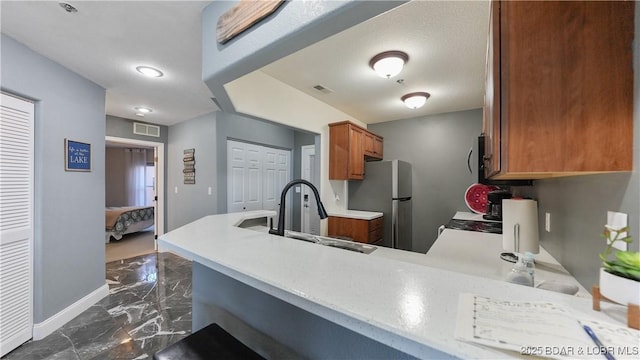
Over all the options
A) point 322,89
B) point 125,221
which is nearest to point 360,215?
point 322,89

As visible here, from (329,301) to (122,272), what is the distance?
13.5 ft

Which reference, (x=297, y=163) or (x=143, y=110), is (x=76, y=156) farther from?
(x=297, y=163)

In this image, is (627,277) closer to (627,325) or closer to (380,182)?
(627,325)

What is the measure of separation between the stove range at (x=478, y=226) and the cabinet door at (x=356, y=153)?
56.7 inches

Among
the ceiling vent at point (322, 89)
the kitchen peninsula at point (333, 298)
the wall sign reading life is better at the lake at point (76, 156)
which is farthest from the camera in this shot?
the ceiling vent at point (322, 89)

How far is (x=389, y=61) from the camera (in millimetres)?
2086

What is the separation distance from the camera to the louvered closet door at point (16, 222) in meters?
1.81

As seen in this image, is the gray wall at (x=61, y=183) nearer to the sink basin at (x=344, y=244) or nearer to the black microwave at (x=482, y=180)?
the sink basin at (x=344, y=244)

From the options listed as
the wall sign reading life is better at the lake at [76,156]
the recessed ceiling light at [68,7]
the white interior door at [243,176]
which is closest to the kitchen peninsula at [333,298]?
the recessed ceiling light at [68,7]

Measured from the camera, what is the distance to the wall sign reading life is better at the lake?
2289mm

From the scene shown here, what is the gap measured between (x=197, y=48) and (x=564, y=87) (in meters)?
2.28

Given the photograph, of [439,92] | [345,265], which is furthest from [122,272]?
[439,92]

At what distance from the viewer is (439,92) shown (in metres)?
3.03

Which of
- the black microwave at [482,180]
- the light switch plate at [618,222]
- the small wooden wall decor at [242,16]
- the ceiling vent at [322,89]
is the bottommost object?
the light switch plate at [618,222]
